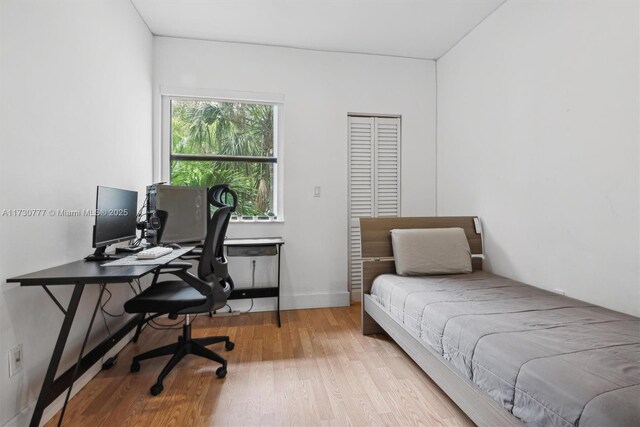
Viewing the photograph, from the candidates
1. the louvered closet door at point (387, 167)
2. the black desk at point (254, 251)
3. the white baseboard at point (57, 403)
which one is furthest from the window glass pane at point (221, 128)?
the white baseboard at point (57, 403)

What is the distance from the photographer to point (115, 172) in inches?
88.3

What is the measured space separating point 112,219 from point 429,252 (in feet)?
7.51

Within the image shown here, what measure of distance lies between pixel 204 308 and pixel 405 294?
4.25 feet

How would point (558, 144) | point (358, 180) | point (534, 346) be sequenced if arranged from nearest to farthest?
point (534, 346) < point (558, 144) < point (358, 180)

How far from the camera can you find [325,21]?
2727 millimetres

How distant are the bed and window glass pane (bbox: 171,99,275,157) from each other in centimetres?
199

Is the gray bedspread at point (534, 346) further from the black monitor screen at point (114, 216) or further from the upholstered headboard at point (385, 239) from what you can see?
the black monitor screen at point (114, 216)

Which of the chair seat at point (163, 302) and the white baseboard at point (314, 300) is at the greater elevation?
the chair seat at point (163, 302)

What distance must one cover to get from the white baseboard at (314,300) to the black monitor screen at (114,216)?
1630 millimetres

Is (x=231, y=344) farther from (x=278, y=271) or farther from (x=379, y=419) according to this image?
(x=379, y=419)

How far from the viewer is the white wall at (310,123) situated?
308 centimetres

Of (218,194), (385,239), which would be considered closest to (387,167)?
(385,239)

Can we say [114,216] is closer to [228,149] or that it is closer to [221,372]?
[221,372]

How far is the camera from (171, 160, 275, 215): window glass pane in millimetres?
3088
